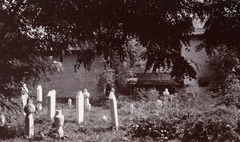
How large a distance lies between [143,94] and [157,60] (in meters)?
15.1

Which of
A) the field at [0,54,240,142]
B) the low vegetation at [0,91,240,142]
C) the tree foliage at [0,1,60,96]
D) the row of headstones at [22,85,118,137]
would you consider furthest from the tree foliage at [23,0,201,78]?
the row of headstones at [22,85,118,137]

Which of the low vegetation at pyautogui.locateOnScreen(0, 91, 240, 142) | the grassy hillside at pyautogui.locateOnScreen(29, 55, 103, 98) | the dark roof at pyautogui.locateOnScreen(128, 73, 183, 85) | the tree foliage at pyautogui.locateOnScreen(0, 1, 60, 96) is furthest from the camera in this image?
the grassy hillside at pyautogui.locateOnScreen(29, 55, 103, 98)

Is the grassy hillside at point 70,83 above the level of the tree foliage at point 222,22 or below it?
below

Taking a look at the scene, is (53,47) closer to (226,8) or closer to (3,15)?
(3,15)

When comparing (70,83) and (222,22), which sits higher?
Answer: (222,22)

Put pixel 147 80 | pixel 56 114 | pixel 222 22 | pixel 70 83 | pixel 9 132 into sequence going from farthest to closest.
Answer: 1. pixel 70 83
2. pixel 147 80
3. pixel 56 114
4. pixel 9 132
5. pixel 222 22

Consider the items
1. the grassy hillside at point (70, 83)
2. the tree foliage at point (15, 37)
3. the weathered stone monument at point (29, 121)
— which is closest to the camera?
the tree foliage at point (15, 37)

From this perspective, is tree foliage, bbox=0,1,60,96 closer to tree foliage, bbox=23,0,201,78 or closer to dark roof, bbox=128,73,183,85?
tree foliage, bbox=23,0,201,78

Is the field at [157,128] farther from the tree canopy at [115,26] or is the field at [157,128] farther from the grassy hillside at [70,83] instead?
the grassy hillside at [70,83]

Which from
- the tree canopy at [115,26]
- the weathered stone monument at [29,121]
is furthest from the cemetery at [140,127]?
the tree canopy at [115,26]

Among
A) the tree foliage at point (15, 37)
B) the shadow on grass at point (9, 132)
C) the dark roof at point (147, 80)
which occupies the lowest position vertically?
the shadow on grass at point (9, 132)

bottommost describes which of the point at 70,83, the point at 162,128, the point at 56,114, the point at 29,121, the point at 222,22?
the point at 162,128

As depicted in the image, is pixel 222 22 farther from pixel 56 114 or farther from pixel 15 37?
pixel 56 114

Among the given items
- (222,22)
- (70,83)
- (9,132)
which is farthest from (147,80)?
(222,22)
